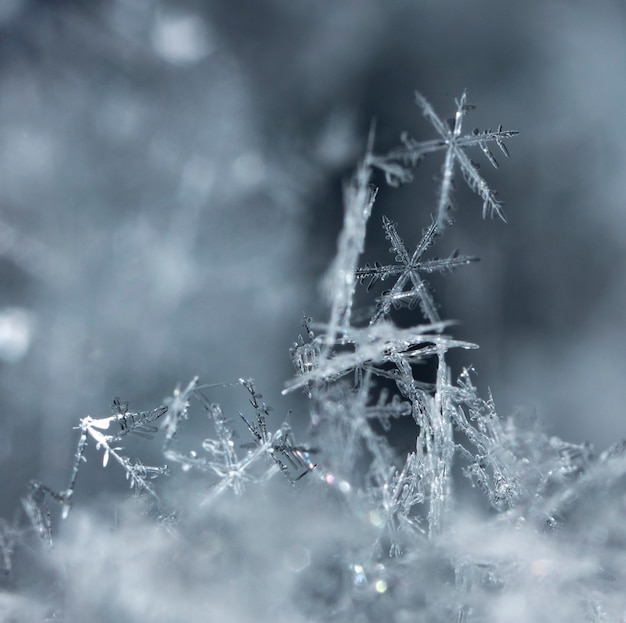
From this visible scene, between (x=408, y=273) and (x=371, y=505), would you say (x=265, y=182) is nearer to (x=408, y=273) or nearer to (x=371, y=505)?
(x=408, y=273)

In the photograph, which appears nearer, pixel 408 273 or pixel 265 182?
pixel 408 273

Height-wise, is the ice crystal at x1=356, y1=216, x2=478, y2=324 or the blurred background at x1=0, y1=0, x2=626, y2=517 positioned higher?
the blurred background at x1=0, y1=0, x2=626, y2=517

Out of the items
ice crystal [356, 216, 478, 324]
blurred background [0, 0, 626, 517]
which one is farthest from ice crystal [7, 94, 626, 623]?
blurred background [0, 0, 626, 517]

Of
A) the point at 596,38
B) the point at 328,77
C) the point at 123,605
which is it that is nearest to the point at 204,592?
the point at 123,605

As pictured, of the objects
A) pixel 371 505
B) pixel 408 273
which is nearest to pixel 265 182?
pixel 408 273

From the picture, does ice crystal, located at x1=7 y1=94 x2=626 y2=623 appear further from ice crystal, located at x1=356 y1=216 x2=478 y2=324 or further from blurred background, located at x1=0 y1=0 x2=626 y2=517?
blurred background, located at x1=0 y1=0 x2=626 y2=517

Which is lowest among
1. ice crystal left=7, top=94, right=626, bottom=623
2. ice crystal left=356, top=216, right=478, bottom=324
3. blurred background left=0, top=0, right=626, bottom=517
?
ice crystal left=7, top=94, right=626, bottom=623

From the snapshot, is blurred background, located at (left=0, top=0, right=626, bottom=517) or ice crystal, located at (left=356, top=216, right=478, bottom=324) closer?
ice crystal, located at (left=356, top=216, right=478, bottom=324)

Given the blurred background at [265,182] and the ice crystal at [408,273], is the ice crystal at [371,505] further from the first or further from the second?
the blurred background at [265,182]
